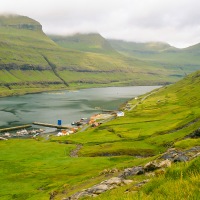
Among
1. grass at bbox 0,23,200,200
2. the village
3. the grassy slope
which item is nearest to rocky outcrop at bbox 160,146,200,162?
grass at bbox 0,23,200,200

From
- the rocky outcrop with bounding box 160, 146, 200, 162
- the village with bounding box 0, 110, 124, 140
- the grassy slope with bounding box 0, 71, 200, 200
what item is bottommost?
the village with bounding box 0, 110, 124, 140

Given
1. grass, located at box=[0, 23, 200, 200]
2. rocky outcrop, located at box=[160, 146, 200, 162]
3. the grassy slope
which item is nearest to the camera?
grass, located at box=[0, 23, 200, 200]

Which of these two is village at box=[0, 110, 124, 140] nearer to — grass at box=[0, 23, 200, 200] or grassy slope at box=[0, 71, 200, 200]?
grassy slope at box=[0, 71, 200, 200]

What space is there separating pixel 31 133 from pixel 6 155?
6628 centimetres

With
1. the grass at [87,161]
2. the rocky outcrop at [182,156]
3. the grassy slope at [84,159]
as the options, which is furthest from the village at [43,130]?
the rocky outcrop at [182,156]

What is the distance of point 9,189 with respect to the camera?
57125 millimetres

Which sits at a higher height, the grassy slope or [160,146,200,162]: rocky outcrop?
[160,146,200,162]: rocky outcrop

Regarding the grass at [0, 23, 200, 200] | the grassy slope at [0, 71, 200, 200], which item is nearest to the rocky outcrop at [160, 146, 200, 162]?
the grass at [0, 23, 200, 200]

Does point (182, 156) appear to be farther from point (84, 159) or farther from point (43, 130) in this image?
point (43, 130)

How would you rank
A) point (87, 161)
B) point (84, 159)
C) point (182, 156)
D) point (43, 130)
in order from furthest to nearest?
point (43, 130) → point (84, 159) → point (87, 161) → point (182, 156)

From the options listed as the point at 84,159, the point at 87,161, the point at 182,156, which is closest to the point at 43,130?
the point at 84,159

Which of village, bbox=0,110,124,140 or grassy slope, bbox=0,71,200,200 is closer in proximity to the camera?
grassy slope, bbox=0,71,200,200

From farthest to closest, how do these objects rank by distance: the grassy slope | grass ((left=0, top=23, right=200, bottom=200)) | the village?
the village → the grassy slope → grass ((left=0, top=23, right=200, bottom=200))

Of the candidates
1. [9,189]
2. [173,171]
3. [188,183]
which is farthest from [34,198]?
[188,183]
